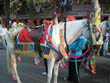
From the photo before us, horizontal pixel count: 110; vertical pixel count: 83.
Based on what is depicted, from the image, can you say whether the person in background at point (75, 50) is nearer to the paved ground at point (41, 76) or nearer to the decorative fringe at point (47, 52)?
the paved ground at point (41, 76)

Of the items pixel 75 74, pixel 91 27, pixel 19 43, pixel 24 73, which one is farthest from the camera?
pixel 24 73

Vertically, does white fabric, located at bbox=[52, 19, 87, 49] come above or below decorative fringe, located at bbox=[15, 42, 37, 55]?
above

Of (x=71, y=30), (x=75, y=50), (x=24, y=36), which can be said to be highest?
(x=71, y=30)

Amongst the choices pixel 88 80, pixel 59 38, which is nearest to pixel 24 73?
pixel 88 80

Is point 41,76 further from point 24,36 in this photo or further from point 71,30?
point 71,30

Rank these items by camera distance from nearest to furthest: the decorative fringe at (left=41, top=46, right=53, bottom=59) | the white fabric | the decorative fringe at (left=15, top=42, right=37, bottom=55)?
the white fabric < the decorative fringe at (left=41, top=46, right=53, bottom=59) < the decorative fringe at (left=15, top=42, right=37, bottom=55)

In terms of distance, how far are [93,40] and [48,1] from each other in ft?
21.0

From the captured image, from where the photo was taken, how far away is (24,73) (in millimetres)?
5117

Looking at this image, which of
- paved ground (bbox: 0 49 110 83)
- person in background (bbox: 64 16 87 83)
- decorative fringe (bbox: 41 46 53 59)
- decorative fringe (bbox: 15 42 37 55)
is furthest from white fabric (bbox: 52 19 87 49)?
paved ground (bbox: 0 49 110 83)

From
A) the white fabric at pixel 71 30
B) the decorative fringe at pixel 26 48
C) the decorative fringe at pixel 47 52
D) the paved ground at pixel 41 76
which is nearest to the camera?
the white fabric at pixel 71 30

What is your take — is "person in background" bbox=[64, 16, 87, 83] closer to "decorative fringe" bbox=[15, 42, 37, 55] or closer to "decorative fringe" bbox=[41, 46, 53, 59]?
"decorative fringe" bbox=[41, 46, 53, 59]

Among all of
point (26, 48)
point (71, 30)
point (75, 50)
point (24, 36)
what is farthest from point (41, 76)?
point (71, 30)

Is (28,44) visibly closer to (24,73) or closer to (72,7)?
(24,73)

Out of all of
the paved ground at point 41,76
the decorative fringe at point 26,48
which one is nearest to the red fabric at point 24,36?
the decorative fringe at point 26,48
